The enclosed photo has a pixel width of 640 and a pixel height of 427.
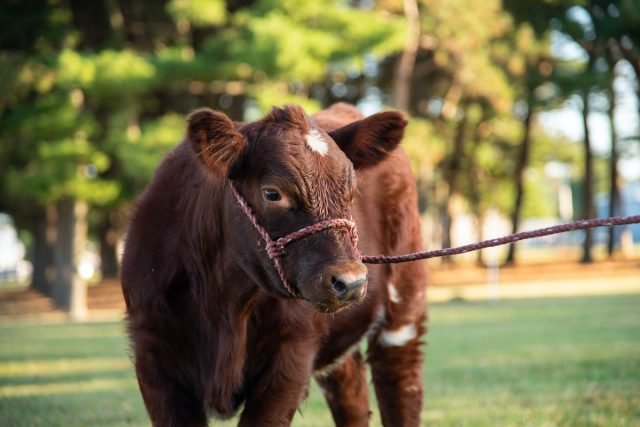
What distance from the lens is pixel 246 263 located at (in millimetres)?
4254

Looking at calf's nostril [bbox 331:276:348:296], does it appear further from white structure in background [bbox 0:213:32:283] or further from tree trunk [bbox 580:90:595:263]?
white structure in background [bbox 0:213:32:283]

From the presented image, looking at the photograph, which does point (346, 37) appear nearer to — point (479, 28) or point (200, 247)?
point (479, 28)

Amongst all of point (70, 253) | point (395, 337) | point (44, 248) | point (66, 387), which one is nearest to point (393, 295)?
point (395, 337)

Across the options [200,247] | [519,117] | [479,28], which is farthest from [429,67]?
[200,247]

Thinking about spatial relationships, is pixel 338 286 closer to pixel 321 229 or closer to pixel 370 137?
pixel 321 229

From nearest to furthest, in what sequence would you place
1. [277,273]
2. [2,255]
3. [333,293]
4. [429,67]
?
[333,293], [277,273], [429,67], [2,255]

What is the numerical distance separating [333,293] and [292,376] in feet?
3.04

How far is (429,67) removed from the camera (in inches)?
1380

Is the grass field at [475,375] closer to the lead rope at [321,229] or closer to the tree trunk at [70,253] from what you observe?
the lead rope at [321,229]

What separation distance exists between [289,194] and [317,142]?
29 centimetres

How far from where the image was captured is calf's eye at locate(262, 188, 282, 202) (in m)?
A: 4.02

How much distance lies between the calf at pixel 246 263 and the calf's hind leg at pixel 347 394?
869 mm

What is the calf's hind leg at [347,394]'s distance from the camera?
5.98 m

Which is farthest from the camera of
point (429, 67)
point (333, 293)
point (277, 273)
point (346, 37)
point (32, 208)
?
point (429, 67)
